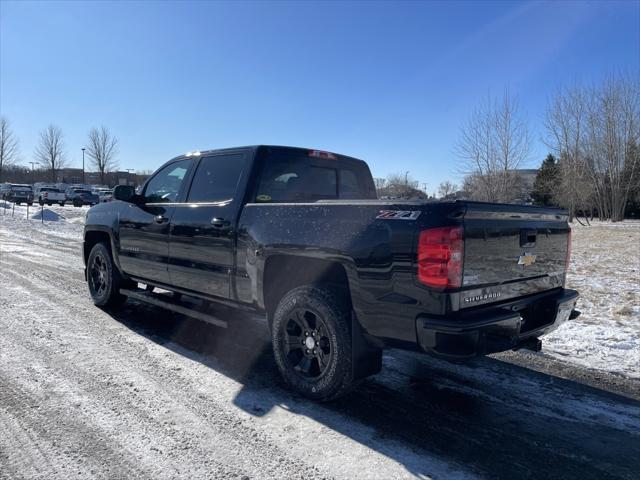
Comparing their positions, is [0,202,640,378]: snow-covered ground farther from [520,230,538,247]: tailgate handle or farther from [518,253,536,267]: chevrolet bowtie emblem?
[520,230,538,247]: tailgate handle

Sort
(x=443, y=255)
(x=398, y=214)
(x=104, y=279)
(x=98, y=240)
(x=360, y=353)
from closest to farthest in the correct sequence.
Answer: (x=443, y=255)
(x=398, y=214)
(x=360, y=353)
(x=104, y=279)
(x=98, y=240)

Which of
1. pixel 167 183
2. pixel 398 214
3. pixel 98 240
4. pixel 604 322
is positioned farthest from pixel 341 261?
pixel 98 240

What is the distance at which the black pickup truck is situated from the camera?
9.01ft

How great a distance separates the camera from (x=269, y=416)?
3184 millimetres

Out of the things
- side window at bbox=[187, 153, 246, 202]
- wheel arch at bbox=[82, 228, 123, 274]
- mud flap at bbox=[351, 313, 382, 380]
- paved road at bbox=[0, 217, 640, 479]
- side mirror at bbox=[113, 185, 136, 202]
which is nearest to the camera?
paved road at bbox=[0, 217, 640, 479]

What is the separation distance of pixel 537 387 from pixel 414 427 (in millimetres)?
1445

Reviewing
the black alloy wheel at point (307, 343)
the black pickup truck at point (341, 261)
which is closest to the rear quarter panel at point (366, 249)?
the black pickup truck at point (341, 261)

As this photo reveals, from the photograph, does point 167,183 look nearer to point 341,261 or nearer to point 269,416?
point 341,261

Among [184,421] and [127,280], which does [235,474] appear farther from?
[127,280]

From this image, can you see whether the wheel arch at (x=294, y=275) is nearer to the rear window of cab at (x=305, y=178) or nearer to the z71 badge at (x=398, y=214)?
the z71 badge at (x=398, y=214)

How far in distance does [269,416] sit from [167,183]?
10.2 feet

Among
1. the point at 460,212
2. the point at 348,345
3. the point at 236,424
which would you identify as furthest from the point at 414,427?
the point at 460,212

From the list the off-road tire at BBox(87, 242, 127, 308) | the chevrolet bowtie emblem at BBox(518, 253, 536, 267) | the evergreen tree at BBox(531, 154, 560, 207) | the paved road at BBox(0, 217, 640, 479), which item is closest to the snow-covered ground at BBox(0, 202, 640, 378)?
the paved road at BBox(0, 217, 640, 479)

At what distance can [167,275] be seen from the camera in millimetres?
4910
